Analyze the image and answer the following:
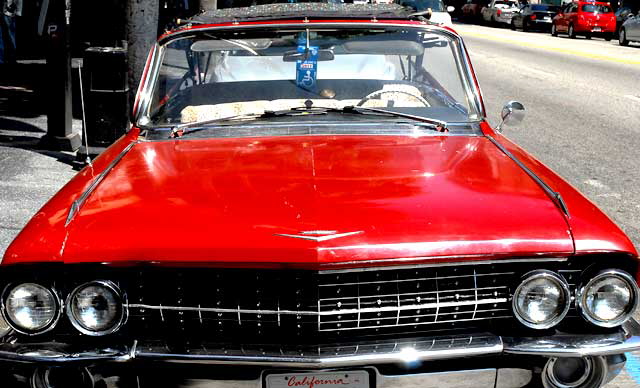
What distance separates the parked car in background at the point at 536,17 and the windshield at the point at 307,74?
131 ft

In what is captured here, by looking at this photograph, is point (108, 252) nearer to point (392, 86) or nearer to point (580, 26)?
point (392, 86)

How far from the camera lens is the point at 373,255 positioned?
105 inches

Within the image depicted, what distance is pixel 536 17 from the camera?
42.8 m

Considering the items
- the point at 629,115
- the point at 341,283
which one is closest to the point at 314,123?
the point at 341,283

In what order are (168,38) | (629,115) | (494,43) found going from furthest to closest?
(494,43), (629,115), (168,38)

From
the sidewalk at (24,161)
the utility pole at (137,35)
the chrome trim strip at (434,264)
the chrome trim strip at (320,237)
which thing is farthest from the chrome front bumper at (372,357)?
the utility pole at (137,35)

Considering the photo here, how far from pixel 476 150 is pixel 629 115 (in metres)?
10.3

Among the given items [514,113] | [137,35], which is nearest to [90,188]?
[514,113]

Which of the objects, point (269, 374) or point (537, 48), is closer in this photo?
point (269, 374)

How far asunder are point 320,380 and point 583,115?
1140 centimetres

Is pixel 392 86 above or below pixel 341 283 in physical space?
above

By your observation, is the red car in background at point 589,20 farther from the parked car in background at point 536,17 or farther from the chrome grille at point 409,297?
the chrome grille at point 409,297

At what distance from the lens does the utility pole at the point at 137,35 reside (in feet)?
28.6

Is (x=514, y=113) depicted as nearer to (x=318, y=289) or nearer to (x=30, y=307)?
(x=318, y=289)
